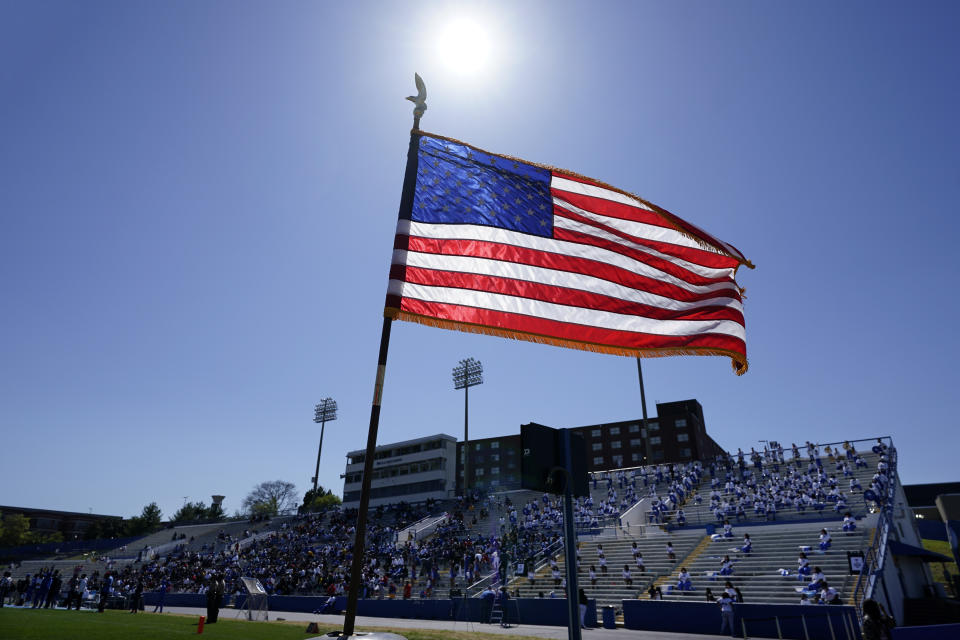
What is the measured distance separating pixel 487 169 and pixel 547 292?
2.60 metres

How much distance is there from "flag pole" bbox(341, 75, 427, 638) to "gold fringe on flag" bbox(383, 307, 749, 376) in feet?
1.56

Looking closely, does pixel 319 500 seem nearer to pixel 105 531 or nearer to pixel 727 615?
pixel 105 531

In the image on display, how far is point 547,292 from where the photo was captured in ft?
31.2

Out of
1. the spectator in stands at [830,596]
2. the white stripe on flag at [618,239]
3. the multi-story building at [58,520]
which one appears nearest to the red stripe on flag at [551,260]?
the white stripe on flag at [618,239]

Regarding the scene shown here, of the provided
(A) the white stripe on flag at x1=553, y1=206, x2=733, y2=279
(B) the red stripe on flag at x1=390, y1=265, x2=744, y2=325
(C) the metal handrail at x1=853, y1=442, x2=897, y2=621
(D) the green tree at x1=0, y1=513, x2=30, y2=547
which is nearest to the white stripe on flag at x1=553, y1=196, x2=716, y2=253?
(A) the white stripe on flag at x1=553, y1=206, x2=733, y2=279

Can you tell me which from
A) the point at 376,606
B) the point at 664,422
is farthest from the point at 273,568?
the point at 664,422

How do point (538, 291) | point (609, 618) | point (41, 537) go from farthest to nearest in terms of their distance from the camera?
point (41, 537) → point (609, 618) → point (538, 291)

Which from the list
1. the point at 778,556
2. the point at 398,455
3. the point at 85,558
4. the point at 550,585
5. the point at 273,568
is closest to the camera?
the point at 778,556

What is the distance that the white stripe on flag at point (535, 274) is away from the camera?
9.09 meters

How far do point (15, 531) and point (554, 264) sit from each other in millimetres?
99534

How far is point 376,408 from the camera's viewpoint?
7.41m

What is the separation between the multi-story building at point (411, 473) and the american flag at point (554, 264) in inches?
2476

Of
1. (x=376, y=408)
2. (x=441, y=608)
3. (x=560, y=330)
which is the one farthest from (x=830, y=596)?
(x=376, y=408)

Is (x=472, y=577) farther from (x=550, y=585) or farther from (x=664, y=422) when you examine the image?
(x=664, y=422)
